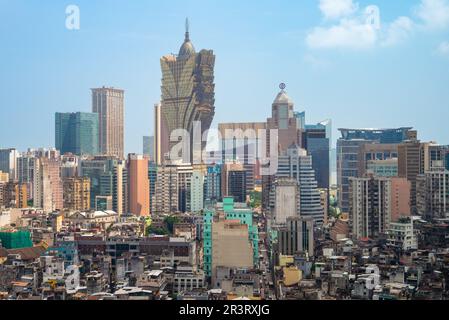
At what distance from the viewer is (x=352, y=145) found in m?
8.78

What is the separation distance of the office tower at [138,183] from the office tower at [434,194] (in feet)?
12.9

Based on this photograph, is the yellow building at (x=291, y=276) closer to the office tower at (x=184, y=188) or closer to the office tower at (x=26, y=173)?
the office tower at (x=184, y=188)

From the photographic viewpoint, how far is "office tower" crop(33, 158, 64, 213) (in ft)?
30.3

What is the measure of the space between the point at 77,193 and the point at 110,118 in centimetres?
133

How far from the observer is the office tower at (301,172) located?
837cm

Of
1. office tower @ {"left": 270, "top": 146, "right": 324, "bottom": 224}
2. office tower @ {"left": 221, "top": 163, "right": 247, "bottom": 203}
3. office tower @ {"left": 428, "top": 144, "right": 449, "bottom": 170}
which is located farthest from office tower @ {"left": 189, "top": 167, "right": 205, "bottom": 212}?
office tower @ {"left": 428, "top": 144, "right": 449, "bottom": 170}

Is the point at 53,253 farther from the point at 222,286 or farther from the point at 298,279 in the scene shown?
the point at 298,279

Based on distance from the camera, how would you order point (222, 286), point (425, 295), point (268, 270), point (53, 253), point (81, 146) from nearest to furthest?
1. point (425, 295)
2. point (222, 286)
3. point (268, 270)
4. point (53, 253)
5. point (81, 146)
